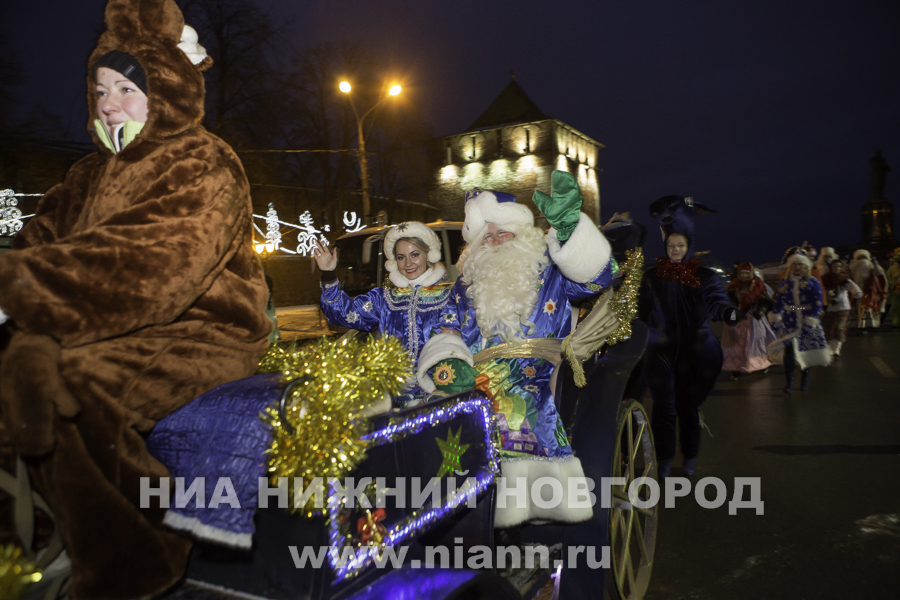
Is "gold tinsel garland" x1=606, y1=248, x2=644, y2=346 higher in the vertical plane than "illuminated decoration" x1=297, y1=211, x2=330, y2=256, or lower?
lower

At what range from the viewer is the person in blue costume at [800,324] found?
313 inches

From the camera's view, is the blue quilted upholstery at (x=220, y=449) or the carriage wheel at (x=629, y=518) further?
the carriage wheel at (x=629, y=518)

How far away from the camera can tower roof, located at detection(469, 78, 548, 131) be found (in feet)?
157

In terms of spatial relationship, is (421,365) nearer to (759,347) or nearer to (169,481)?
(169,481)

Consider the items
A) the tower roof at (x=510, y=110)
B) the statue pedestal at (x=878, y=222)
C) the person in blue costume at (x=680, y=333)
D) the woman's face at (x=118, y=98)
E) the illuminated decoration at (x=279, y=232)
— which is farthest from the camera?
the tower roof at (x=510, y=110)

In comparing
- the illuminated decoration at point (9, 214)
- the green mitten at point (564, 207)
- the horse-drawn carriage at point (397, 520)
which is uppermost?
the illuminated decoration at point (9, 214)

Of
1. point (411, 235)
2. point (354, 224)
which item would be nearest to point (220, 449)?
point (411, 235)

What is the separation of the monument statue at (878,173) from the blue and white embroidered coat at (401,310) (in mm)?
30000

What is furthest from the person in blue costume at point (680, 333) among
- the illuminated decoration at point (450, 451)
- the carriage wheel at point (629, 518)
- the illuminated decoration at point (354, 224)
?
the illuminated decoration at point (354, 224)

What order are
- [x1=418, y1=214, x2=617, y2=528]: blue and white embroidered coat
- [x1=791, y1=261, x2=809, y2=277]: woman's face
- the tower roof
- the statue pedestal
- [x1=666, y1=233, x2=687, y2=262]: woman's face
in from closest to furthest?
[x1=418, y1=214, x2=617, y2=528]: blue and white embroidered coat
[x1=666, y1=233, x2=687, y2=262]: woman's face
[x1=791, y1=261, x2=809, y2=277]: woman's face
the statue pedestal
the tower roof

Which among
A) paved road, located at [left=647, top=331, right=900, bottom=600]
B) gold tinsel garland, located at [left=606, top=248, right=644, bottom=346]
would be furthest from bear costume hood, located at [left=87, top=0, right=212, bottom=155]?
paved road, located at [left=647, top=331, right=900, bottom=600]

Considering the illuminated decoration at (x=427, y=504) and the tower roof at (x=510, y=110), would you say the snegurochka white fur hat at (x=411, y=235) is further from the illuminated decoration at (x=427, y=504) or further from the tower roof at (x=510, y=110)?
the tower roof at (x=510, y=110)

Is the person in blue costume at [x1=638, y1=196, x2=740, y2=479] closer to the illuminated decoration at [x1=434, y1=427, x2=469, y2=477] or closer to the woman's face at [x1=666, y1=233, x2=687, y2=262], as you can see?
the woman's face at [x1=666, y1=233, x2=687, y2=262]

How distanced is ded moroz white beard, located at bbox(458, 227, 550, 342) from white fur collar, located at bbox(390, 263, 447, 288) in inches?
16.8
